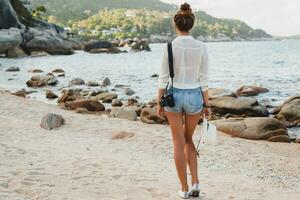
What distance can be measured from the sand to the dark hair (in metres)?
2.40

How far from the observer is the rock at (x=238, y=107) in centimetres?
1898

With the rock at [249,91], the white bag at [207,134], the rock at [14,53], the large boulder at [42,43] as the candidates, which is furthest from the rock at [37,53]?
the white bag at [207,134]

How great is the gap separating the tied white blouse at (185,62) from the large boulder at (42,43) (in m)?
66.0

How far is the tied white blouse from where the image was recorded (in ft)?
19.8

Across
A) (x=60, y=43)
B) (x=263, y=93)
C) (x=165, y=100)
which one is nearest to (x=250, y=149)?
(x=165, y=100)

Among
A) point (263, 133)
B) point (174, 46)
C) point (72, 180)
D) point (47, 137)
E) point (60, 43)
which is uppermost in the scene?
point (174, 46)

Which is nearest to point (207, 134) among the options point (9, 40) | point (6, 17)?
→ point (9, 40)

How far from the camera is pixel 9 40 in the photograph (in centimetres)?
6203

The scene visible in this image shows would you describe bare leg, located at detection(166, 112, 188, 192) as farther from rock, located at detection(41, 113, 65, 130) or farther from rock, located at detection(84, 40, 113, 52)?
rock, located at detection(84, 40, 113, 52)

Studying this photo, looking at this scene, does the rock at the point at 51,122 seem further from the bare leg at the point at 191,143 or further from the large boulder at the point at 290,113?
the large boulder at the point at 290,113

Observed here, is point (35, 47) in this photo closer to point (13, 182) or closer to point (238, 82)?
point (238, 82)

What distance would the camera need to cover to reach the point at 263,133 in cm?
1448

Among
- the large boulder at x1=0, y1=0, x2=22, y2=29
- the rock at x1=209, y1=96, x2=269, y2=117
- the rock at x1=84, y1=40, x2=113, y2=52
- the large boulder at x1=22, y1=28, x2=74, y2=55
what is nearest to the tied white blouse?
the rock at x1=209, y1=96, x2=269, y2=117

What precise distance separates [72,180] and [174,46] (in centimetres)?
288
